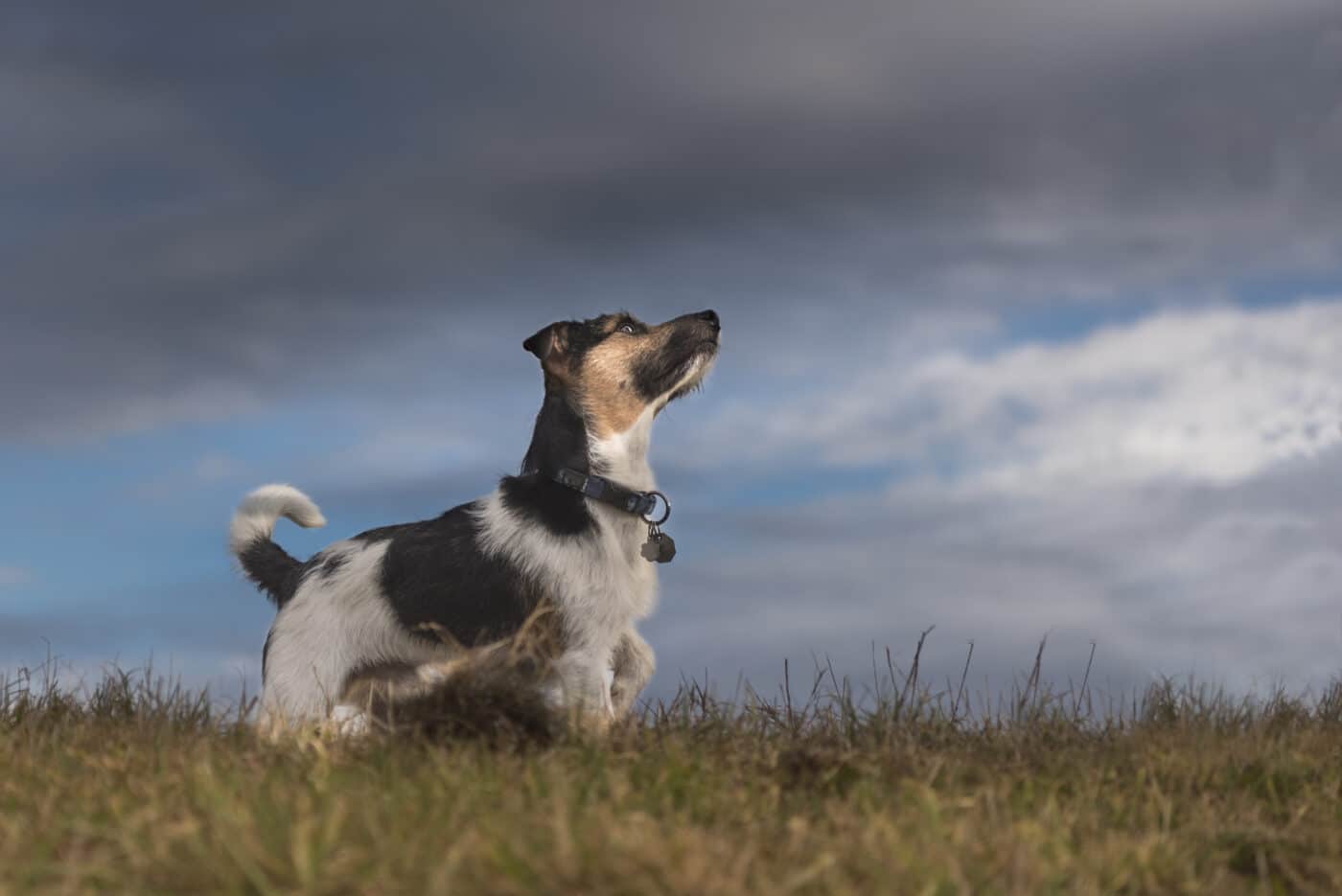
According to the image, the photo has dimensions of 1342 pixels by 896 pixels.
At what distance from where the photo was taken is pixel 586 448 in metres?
7.78

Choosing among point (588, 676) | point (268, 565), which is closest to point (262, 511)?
point (268, 565)

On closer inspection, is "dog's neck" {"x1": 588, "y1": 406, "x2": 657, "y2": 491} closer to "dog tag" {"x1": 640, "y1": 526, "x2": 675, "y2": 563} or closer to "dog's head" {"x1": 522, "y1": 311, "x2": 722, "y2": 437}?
"dog's head" {"x1": 522, "y1": 311, "x2": 722, "y2": 437}

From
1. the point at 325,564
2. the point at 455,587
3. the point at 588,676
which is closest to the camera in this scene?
the point at 588,676

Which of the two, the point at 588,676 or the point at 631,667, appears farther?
the point at 631,667

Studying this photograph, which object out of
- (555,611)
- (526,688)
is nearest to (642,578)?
(555,611)

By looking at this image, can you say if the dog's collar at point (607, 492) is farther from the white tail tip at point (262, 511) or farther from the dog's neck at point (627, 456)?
the white tail tip at point (262, 511)

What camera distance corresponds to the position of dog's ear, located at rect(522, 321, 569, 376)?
7.94 metres

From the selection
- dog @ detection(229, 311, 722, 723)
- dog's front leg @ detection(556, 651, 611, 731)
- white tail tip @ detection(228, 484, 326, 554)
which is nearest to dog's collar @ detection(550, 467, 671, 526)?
dog @ detection(229, 311, 722, 723)

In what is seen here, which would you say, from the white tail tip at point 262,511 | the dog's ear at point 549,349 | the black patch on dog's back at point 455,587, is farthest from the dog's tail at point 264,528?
the dog's ear at point 549,349

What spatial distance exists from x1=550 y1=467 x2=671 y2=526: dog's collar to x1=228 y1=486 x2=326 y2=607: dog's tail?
73.8 inches

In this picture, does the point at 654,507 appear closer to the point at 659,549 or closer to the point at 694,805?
the point at 659,549

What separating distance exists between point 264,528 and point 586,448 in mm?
2277

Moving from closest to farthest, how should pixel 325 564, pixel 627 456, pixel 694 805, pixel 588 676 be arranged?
pixel 694 805 → pixel 588 676 → pixel 627 456 → pixel 325 564

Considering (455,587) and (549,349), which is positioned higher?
(549,349)
